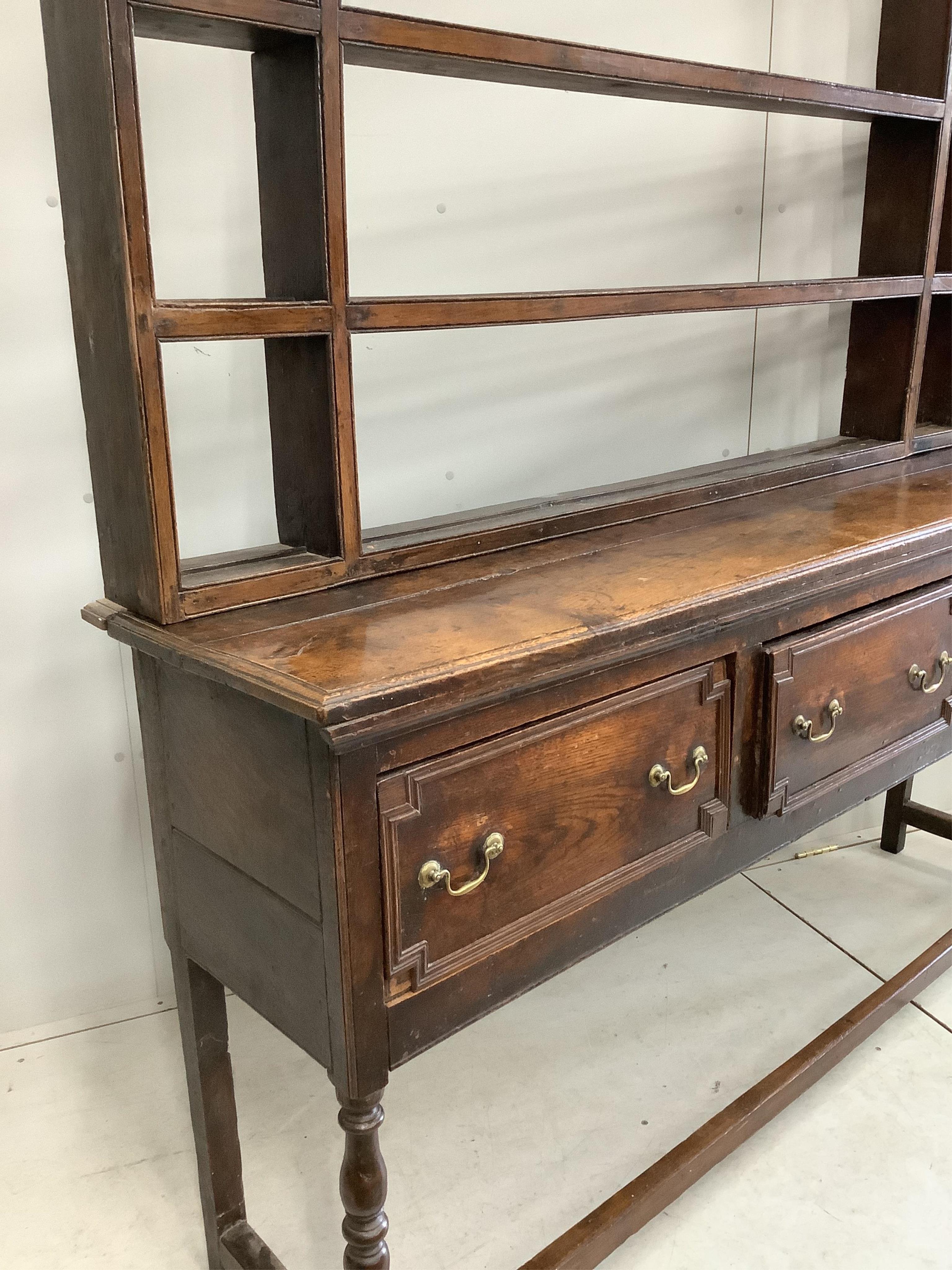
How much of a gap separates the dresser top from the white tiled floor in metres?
1.18

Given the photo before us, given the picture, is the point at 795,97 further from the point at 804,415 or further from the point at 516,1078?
the point at 516,1078

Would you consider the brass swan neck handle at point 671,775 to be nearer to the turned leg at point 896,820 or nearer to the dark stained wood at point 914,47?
the dark stained wood at point 914,47

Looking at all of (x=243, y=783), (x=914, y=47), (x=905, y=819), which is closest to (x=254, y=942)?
(x=243, y=783)

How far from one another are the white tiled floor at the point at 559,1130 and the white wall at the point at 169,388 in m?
0.31

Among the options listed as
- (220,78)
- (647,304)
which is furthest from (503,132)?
(647,304)

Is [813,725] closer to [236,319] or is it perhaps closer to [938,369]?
[236,319]

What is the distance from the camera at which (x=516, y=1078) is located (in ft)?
7.62

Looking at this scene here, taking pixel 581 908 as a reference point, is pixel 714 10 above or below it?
above

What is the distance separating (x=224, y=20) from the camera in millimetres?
1295

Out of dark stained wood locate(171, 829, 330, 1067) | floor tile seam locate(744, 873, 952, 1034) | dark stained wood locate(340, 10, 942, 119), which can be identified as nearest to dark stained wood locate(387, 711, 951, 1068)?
dark stained wood locate(171, 829, 330, 1067)

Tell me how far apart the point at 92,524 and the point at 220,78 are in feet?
2.97

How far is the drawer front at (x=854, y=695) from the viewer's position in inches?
66.6

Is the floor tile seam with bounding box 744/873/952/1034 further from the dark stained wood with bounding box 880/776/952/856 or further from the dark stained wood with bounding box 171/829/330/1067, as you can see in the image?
the dark stained wood with bounding box 171/829/330/1067

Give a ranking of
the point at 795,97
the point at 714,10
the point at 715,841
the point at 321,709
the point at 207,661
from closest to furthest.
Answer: the point at 321,709 → the point at 207,661 → the point at 715,841 → the point at 795,97 → the point at 714,10
